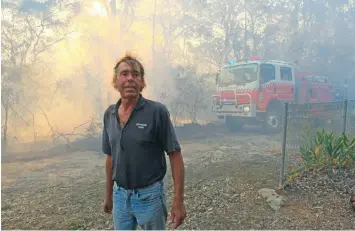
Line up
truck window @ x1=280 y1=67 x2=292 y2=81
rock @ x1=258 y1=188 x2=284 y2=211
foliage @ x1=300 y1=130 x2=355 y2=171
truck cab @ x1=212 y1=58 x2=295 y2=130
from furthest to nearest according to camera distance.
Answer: truck window @ x1=280 y1=67 x2=292 y2=81 → truck cab @ x1=212 y1=58 x2=295 y2=130 → foliage @ x1=300 y1=130 x2=355 y2=171 → rock @ x1=258 y1=188 x2=284 y2=211

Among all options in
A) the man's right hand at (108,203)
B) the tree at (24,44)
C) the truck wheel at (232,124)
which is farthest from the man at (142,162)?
the truck wheel at (232,124)

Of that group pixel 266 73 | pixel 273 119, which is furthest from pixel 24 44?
pixel 273 119

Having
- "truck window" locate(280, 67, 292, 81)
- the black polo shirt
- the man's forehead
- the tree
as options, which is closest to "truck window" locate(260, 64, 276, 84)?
"truck window" locate(280, 67, 292, 81)

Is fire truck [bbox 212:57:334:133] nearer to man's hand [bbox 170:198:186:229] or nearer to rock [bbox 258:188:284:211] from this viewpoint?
rock [bbox 258:188:284:211]

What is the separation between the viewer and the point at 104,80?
13.6m

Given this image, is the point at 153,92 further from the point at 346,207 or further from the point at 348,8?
the point at 348,8

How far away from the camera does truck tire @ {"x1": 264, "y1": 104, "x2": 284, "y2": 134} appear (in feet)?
33.0

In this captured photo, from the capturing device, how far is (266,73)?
973cm

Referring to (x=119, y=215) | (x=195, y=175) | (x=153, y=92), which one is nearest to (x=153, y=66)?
(x=153, y=92)

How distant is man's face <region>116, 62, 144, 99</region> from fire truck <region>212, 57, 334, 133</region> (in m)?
8.04

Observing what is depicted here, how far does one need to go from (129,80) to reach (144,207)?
2.56 feet

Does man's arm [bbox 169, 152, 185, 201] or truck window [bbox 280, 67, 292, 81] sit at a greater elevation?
truck window [bbox 280, 67, 292, 81]

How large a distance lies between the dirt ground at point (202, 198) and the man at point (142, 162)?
1.54m

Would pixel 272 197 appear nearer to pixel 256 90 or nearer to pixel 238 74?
pixel 256 90
